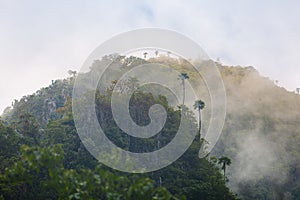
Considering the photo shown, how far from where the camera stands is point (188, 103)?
898 inches

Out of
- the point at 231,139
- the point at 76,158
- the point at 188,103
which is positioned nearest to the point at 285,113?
the point at 231,139

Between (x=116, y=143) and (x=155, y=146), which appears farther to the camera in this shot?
(x=155, y=146)

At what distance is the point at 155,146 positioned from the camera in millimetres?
16438

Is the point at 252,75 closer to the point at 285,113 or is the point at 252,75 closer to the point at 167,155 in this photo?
the point at 285,113

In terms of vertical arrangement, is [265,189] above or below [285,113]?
below

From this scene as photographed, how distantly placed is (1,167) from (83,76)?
35.7 feet

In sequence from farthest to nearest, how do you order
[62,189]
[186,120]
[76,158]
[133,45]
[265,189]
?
1. [265,189]
2. [186,120]
3. [76,158]
4. [133,45]
5. [62,189]

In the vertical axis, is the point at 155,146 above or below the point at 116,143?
above

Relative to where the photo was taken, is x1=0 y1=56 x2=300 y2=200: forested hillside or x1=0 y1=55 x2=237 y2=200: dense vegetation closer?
x1=0 y1=56 x2=300 y2=200: forested hillside

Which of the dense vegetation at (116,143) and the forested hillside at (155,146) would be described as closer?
the forested hillside at (155,146)

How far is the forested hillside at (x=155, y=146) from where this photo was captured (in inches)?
164

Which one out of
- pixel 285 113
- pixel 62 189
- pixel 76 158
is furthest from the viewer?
pixel 285 113

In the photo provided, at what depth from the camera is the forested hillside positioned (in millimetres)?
4160

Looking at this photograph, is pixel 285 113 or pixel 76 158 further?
pixel 285 113
